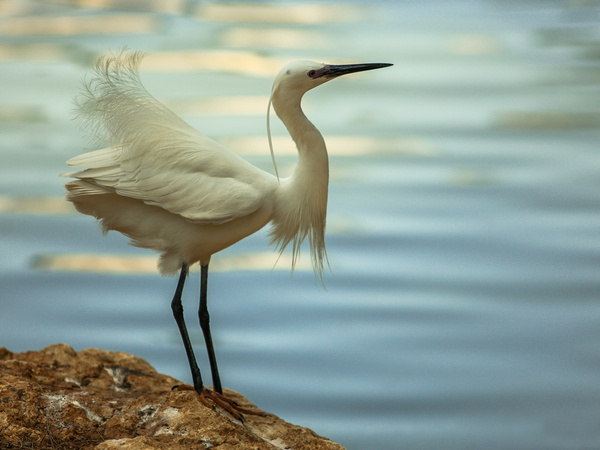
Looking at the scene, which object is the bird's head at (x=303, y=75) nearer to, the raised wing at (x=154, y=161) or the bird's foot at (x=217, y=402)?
the raised wing at (x=154, y=161)

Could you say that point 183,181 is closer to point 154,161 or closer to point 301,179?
point 154,161

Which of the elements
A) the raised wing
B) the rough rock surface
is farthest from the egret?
the rough rock surface

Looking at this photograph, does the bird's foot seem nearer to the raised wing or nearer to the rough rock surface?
the rough rock surface

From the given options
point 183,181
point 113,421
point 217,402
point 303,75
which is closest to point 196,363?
point 217,402

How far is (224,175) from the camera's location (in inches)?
118

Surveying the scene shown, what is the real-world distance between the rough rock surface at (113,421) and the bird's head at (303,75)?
1220mm

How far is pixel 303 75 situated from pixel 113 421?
1.46 meters

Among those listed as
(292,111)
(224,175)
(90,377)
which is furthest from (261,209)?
(90,377)

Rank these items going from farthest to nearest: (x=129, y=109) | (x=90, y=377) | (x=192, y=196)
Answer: (x=90, y=377) < (x=129, y=109) < (x=192, y=196)

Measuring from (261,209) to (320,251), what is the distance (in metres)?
0.43

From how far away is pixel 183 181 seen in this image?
2.97 metres

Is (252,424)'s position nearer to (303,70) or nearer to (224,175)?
(224,175)

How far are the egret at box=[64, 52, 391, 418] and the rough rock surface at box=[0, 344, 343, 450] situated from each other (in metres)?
0.13

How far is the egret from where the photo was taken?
9.66ft
